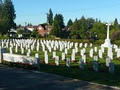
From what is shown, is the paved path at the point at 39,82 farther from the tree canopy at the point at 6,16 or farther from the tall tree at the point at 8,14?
the tall tree at the point at 8,14

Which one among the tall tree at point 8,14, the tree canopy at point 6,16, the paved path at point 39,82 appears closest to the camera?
the paved path at point 39,82

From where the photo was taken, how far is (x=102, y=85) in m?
12.6

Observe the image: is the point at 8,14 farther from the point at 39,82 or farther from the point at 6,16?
the point at 39,82

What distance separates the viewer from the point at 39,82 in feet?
43.9

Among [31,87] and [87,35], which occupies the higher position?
[87,35]

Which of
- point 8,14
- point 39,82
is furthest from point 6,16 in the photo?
point 39,82

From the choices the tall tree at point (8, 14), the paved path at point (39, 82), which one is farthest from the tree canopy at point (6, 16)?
the paved path at point (39, 82)

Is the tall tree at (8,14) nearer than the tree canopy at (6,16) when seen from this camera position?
No

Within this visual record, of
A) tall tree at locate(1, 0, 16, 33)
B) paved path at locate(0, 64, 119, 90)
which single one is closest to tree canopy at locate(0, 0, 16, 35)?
tall tree at locate(1, 0, 16, 33)

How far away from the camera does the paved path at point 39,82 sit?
481 inches

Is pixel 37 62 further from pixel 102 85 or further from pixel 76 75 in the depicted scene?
pixel 102 85

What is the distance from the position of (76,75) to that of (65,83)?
2.15 m

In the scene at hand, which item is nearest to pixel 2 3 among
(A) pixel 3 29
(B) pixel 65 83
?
(A) pixel 3 29

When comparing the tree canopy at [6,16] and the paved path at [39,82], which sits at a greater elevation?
the tree canopy at [6,16]
